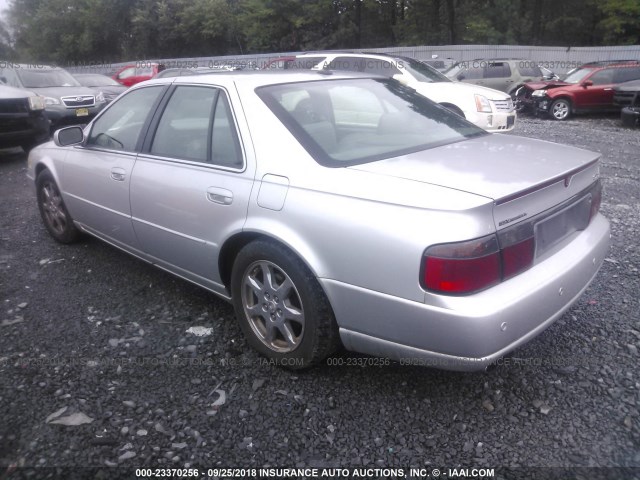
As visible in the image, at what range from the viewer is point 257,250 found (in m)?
2.78

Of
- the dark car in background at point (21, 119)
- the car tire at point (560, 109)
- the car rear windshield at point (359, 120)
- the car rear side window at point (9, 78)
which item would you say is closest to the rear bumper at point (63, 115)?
the car rear side window at point (9, 78)

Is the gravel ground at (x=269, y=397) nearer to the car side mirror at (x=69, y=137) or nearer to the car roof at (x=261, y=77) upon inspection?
the car side mirror at (x=69, y=137)

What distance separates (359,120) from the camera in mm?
3254

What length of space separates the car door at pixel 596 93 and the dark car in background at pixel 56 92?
12099 millimetres

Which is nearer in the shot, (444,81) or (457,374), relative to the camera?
(457,374)

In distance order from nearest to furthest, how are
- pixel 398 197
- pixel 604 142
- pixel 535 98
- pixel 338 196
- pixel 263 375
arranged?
pixel 398 197 < pixel 338 196 < pixel 263 375 < pixel 604 142 < pixel 535 98

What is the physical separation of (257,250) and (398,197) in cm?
87

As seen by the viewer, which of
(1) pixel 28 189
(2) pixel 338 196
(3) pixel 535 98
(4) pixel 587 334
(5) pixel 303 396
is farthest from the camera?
(3) pixel 535 98

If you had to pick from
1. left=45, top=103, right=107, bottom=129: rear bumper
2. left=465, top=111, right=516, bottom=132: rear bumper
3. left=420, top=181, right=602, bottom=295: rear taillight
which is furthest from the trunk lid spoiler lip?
left=45, top=103, right=107, bottom=129: rear bumper

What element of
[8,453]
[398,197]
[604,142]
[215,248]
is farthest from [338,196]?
[604,142]

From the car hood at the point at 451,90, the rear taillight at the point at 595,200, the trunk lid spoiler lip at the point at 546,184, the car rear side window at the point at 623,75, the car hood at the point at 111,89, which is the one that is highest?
the car hood at the point at 111,89

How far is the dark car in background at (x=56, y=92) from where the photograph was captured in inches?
444

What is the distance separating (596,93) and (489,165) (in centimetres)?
1341

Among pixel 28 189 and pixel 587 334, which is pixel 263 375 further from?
pixel 28 189
